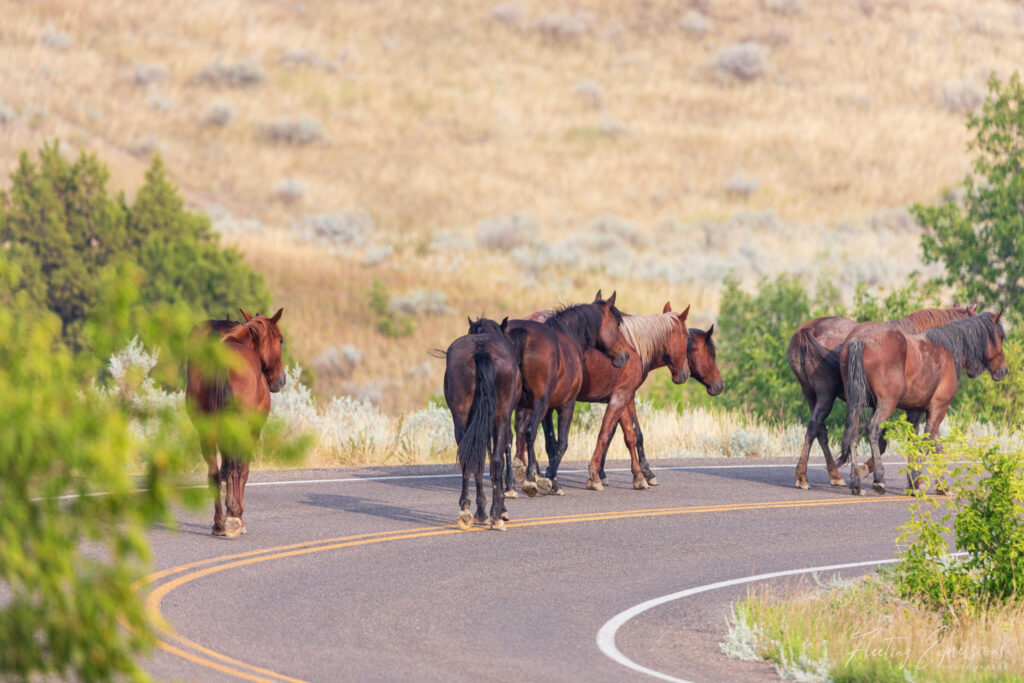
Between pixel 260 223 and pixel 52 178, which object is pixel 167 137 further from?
pixel 52 178

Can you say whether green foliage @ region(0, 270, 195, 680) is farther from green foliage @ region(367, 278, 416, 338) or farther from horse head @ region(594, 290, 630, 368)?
green foliage @ region(367, 278, 416, 338)

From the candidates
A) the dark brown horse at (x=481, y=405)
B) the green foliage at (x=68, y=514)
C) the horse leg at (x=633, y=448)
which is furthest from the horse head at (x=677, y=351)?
the green foliage at (x=68, y=514)

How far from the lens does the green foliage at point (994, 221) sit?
24.1m

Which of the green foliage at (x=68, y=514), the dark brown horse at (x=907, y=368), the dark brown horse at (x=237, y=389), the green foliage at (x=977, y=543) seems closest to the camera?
the green foliage at (x=68, y=514)

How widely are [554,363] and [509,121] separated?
2234 inches

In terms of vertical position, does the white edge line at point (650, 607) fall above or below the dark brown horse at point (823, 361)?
below

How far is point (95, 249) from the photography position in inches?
1208

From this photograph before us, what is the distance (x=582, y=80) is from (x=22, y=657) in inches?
2943

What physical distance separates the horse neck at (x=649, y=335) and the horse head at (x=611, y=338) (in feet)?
2.16

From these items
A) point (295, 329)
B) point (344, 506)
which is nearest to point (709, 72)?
point (295, 329)

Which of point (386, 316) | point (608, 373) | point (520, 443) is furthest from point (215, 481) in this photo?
point (386, 316)

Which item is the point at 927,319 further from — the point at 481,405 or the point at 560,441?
the point at 481,405

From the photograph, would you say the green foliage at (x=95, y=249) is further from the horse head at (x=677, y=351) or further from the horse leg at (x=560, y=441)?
the horse leg at (x=560, y=441)

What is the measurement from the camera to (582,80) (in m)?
76.5
